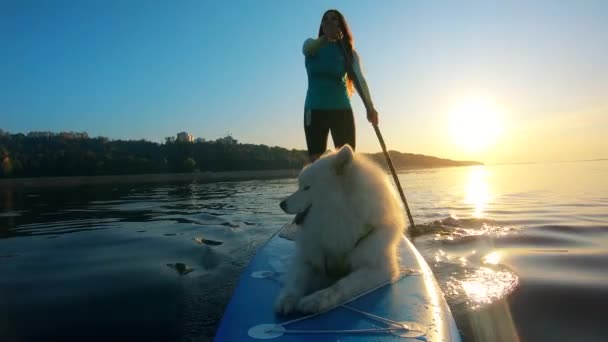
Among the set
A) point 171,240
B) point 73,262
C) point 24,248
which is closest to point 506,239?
point 171,240

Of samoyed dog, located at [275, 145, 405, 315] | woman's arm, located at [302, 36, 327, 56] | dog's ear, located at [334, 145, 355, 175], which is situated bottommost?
samoyed dog, located at [275, 145, 405, 315]

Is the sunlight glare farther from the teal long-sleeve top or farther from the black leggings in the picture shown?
the teal long-sleeve top

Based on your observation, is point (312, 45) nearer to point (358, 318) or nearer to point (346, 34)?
point (346, 34)

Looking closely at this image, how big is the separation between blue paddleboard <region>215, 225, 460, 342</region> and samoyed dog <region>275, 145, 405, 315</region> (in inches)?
8.3

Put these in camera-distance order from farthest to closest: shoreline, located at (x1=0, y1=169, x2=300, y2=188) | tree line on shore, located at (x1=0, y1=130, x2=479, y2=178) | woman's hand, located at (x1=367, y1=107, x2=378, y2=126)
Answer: tree line on shore, located at (x1=0, y1=130, x2=479, y2=178) < shoreline, located at (x1=0, y1=169, x2=300, y2=188) < woman's hand, located at (x1=367, y1=107, x2=378, y2=126)

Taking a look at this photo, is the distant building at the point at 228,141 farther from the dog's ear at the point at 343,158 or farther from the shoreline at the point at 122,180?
the dog's ear at the point at 343,158

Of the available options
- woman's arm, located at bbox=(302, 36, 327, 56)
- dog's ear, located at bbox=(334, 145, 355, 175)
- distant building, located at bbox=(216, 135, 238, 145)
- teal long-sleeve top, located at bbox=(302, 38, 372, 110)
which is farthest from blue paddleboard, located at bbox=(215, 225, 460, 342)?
distant building, located at bbox=(216, 135, 238, 145)

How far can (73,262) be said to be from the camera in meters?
5.86

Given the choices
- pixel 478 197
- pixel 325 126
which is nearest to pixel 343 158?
pixel 325 126

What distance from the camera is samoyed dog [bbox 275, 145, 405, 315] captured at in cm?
310

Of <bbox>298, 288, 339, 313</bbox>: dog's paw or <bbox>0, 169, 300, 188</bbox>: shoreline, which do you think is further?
<bbox>0, 169, 300, 188</bbox>: shoreline

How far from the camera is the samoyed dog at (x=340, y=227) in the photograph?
3100 millimetres

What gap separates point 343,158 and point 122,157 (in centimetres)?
7984

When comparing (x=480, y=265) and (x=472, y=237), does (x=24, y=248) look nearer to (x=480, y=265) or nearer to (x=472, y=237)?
(x=480, y=265)
